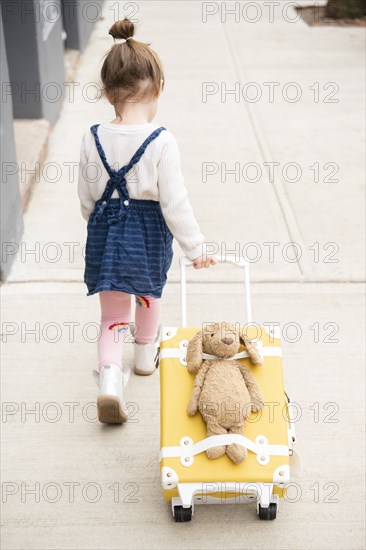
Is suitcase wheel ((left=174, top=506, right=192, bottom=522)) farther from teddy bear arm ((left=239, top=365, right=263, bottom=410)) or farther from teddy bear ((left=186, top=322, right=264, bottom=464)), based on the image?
teddy bear arm ((left=239, top=365, right=263, bottom=410))

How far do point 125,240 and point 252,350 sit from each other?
2.28 feet

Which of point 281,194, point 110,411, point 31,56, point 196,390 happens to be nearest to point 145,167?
point 196,390

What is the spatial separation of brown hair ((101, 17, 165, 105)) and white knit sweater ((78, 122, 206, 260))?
128 mm

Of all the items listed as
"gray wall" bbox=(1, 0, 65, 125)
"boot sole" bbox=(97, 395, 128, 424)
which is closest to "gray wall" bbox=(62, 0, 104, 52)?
"gray wall" bbox=(1, 0, 65, 125)

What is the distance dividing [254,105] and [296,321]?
12.8ft

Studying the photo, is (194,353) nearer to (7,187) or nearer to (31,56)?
(7,187)

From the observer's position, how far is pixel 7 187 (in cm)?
470

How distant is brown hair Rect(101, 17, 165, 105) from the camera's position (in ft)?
9.92

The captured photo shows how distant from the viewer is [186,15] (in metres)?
11.4

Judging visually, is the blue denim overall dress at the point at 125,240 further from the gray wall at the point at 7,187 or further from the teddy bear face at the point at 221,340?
the gray wall at the point at 7,187

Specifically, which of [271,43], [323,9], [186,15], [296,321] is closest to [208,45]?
[271,43]

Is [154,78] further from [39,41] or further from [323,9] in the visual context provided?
[323,9]

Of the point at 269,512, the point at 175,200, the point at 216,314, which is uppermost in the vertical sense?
the point at 175,200

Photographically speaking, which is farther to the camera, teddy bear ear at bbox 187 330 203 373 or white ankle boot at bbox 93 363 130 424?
white ankle boot at bbox 93 363 130 424
